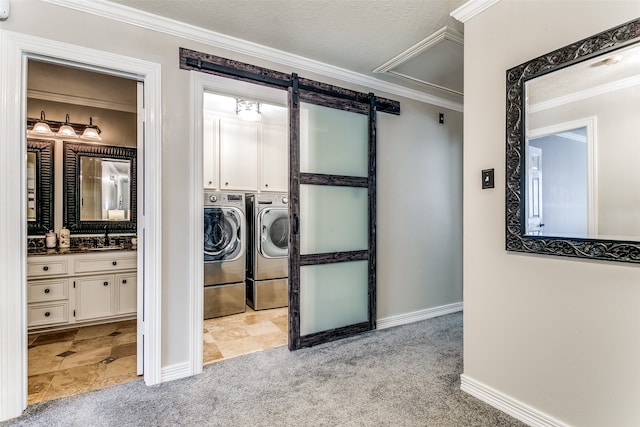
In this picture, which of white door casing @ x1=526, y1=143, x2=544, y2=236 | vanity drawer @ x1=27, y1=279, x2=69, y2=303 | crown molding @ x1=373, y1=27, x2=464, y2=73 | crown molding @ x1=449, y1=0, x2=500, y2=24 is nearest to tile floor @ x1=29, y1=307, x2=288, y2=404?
vanity drawer @ x1=27, y1=279, x2=69, y2=303

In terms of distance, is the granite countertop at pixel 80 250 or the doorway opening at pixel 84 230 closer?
the doorway opening at pixel 84 230

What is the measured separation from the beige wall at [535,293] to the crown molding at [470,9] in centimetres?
3

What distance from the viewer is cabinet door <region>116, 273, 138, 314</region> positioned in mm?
3527

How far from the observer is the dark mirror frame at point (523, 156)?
4.64ft

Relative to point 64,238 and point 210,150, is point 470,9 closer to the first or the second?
point 210,150

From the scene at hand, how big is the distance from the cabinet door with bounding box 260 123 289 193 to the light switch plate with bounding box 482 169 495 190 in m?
3.00

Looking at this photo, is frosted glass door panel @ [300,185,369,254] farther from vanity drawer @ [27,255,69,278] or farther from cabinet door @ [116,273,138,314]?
vanity drawer @ [27,255,69,278]

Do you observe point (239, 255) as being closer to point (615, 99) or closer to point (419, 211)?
point (419, 211)

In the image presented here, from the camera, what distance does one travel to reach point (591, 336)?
1.53 metres

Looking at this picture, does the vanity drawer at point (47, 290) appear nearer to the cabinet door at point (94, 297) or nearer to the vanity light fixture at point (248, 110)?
the cabinet door at point (94, 297)

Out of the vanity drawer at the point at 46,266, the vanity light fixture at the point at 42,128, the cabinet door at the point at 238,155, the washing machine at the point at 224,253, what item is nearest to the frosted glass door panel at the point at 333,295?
the washing machine at the point at 224,253

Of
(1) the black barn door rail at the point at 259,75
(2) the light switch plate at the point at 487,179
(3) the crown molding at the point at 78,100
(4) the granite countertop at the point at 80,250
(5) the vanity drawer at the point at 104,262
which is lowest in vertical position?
(5) the vanity drawer at the point at 104,262

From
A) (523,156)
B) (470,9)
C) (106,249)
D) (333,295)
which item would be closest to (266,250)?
(333,295)

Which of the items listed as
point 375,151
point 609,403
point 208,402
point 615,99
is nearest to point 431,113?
point 375,151
